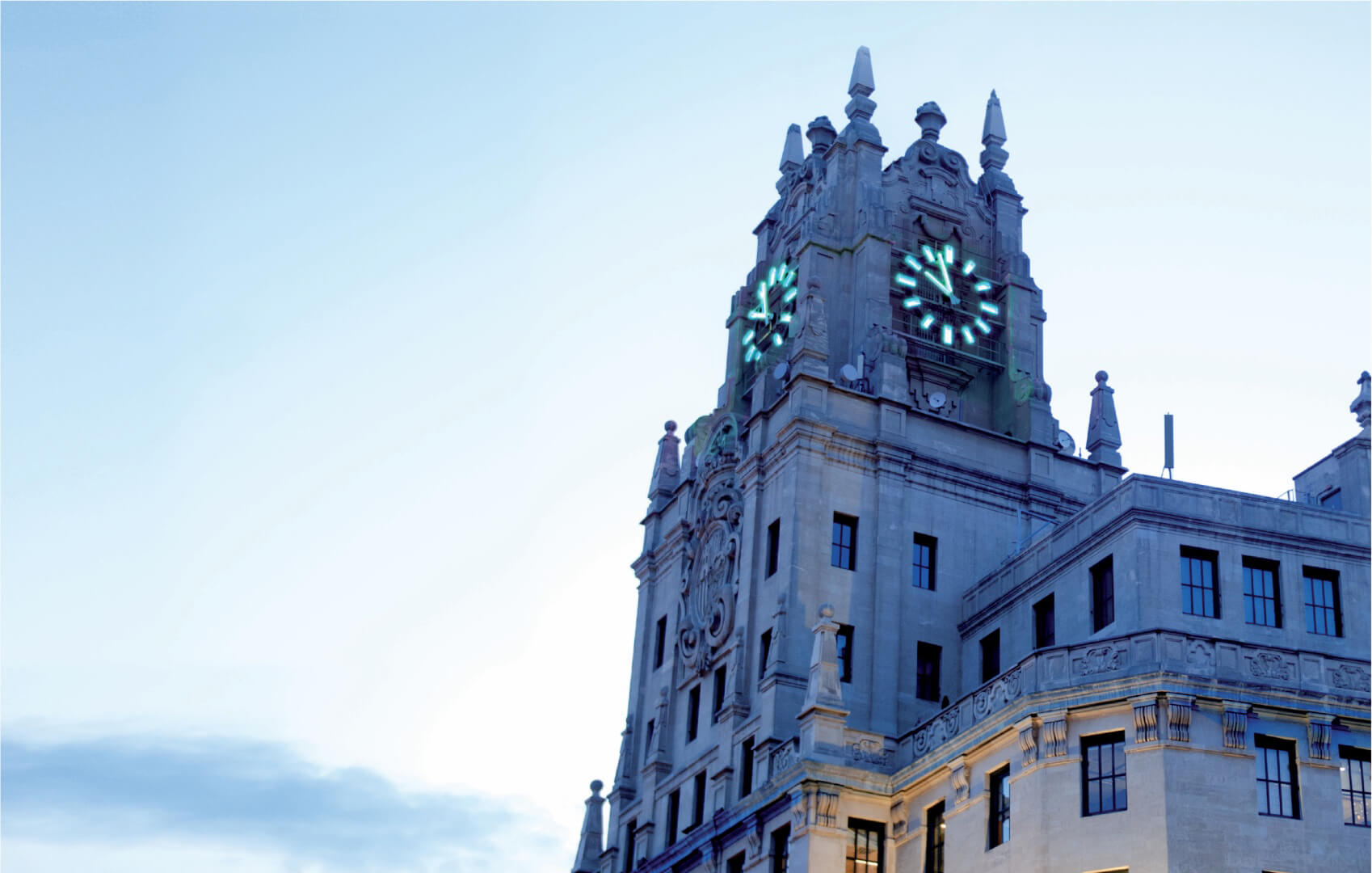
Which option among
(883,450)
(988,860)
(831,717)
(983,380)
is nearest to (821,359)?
(883,450)

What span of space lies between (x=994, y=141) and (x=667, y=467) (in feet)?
72.6

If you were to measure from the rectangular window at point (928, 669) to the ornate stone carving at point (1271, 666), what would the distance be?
54.9 ft

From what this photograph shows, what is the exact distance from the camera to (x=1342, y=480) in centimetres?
6444

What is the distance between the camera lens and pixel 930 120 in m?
81.6

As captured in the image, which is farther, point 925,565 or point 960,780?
point 925,565

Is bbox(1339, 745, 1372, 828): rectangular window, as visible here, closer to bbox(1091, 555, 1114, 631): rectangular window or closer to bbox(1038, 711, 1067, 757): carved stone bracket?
bbox(1038, 711, 1067, 757): carved stone bracket

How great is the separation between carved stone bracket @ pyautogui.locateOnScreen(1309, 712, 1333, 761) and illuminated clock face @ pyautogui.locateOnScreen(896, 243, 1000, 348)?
98.5ft

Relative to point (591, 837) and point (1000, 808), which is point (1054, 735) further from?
point (591, 837)

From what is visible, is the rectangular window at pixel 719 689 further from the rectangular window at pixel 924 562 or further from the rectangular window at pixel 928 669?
the rectangular window at pixel 924 562

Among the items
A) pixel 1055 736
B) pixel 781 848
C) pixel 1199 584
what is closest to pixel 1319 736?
pixel 1055 736

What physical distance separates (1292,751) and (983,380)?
30613mm

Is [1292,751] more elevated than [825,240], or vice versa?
[825,240]

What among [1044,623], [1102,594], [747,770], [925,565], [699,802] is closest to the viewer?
[1102,594]

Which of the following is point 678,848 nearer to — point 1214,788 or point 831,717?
point 831,717
